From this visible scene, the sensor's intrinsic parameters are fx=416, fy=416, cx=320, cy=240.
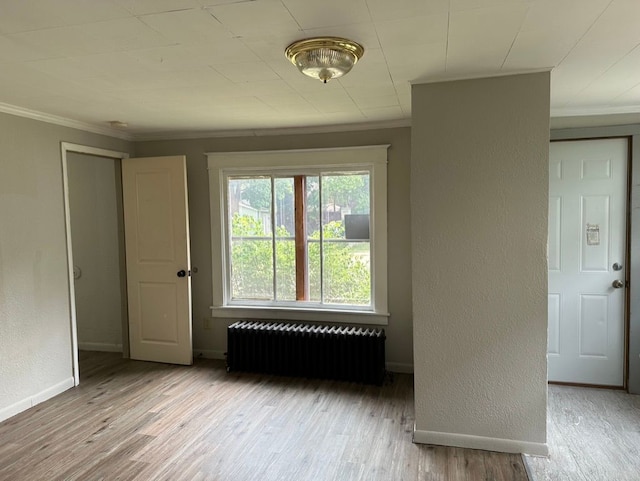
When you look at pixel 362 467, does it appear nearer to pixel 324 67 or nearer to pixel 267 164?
pixel 324 67

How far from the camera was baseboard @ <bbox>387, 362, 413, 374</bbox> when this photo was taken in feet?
12.7

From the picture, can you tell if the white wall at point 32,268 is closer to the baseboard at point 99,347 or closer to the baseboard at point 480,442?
the baseboard at point 99,347

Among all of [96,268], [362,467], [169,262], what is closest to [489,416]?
[362,467]

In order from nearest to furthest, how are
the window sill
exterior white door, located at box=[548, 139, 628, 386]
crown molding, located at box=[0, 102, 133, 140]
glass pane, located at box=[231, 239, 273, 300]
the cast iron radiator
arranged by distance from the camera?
crown molding, located at box=[0, 102, 133, 140] → exterior white door, located at box=[548, 139, 628, 386] → the cast iron radiator → the window sill → glass pane, located at box=[231, 239, 273, 300]

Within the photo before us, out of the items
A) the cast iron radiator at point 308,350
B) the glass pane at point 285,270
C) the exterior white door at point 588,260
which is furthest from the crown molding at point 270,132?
the cast iron radiator at point 308,350

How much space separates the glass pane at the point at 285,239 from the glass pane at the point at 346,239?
0.32 m

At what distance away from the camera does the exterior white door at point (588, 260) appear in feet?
11.3

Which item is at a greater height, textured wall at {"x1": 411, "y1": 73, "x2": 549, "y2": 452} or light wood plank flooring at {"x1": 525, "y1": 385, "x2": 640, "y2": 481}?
textured wall at {"x1": 411, "y1": 73, "x2": 549, "y2": 452}

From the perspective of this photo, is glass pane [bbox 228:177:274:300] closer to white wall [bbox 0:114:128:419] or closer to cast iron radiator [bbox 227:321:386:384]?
cast iron radiator [bbox 227:321:386:384]

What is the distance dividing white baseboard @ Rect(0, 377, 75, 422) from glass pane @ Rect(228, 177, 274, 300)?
1.64m

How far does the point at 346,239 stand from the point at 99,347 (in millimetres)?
3145

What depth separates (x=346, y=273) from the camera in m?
4.07

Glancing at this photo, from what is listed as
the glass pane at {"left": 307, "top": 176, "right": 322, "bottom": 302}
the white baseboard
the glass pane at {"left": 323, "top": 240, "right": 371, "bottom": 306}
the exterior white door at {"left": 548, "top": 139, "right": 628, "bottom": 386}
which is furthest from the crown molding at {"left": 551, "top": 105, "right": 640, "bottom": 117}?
the white baseboard

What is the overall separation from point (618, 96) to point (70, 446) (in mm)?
4473
